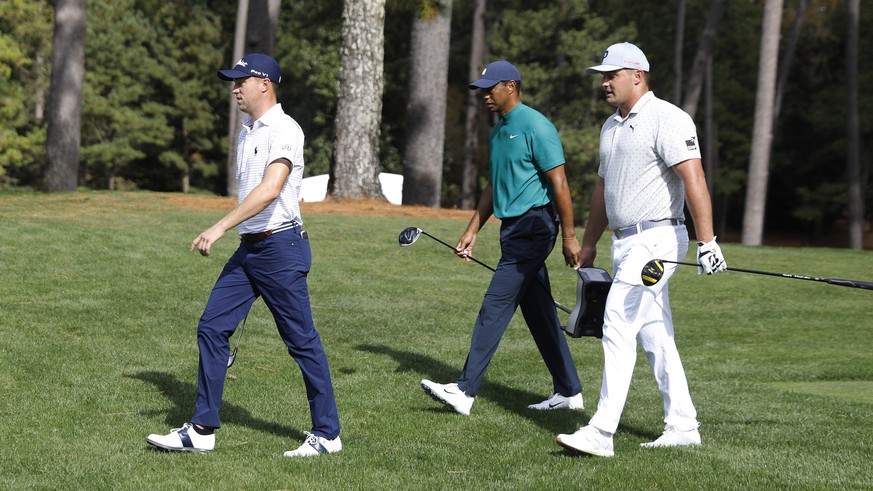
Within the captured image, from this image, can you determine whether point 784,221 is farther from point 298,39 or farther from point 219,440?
point 219,440

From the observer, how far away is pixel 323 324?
34.0 ft

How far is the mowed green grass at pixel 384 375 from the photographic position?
18.6 ft

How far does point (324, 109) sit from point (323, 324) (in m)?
31.1

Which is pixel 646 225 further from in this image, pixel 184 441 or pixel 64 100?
pixel 64 100

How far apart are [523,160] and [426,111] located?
50.6 feet

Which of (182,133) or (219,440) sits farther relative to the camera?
(182,133)

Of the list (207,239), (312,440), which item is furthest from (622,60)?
(312,440)

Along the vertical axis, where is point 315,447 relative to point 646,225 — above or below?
below

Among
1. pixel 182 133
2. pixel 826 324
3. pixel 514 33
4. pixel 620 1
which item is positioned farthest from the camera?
pixel 182 133

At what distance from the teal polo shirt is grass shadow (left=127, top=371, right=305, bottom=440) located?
72.8 inches

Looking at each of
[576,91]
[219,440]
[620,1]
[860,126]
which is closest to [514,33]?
[576,91]

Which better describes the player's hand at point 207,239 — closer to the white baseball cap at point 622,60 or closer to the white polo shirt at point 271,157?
the white polo shirt at point 271,157

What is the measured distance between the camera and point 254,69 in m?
5.91

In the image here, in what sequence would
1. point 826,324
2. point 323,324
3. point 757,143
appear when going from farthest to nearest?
point 757,143
point 826,324
point 323,324
